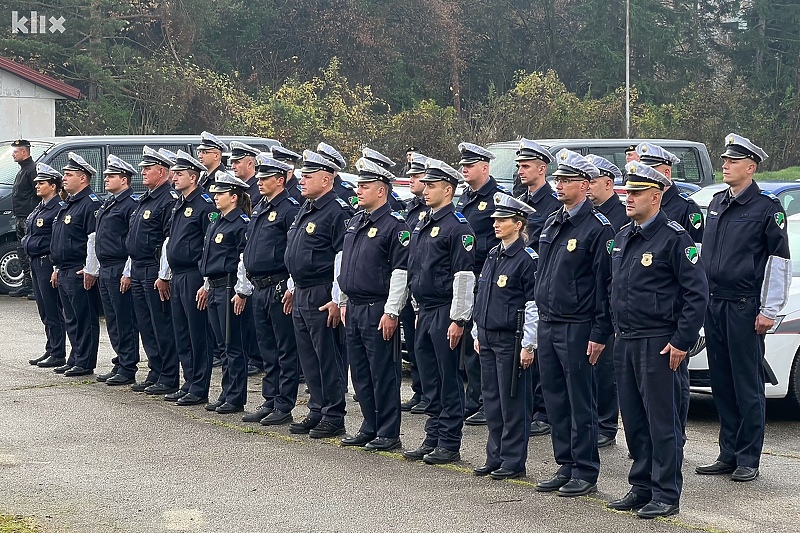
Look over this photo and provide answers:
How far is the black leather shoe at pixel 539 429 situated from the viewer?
927 cm

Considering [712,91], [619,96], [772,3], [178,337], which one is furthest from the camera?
[772,3]

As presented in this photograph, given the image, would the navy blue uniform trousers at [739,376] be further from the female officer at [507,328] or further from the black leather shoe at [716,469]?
the female officer at [507,328]

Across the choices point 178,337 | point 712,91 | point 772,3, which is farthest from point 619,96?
point 178,337

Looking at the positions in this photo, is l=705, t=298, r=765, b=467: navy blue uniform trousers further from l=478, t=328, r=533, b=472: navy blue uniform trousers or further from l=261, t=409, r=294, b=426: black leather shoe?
l=261, t=409, r=294, b=426: black leather shoe

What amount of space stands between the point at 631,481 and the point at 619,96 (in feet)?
139

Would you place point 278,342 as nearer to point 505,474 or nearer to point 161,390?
point 161,390

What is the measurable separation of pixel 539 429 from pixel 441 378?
1267mm

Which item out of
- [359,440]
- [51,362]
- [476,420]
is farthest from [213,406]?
[51,362]

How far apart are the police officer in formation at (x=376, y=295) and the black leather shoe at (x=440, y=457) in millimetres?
490

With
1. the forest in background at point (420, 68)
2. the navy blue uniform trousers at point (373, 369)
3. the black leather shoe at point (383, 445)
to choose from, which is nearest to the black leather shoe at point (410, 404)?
the navy blue uniform trousers at point (373, 369)

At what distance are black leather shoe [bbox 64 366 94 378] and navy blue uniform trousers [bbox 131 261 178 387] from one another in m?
1.12

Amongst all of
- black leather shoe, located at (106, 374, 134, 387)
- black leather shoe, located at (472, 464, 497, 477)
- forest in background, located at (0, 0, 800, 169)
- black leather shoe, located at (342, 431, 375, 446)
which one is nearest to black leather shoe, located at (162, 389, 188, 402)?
black leather shoe, located at (106, 374, 134, 387)

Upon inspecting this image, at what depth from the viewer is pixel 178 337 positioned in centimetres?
1058

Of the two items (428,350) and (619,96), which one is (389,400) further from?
(619,96)
